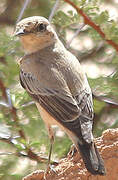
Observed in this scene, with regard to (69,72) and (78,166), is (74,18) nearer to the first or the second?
(69,72)

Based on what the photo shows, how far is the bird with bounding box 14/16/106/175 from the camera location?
16.0 ft

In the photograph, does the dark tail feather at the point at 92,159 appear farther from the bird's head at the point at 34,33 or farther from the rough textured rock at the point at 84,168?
the bird's head at the point at 34,33

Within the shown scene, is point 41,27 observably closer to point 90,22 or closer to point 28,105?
point 90,22

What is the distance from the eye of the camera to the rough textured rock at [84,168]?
15.8ft

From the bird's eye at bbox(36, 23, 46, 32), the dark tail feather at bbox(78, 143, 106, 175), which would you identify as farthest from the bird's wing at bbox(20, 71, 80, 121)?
the bird's eye at bbox(36, 23, 46, 32)

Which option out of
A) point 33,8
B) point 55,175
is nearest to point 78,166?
point 55,175

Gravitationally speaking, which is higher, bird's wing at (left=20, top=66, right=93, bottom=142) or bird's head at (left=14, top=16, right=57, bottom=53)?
bird's head at (left=14, top=16, right=57, bottom=53)

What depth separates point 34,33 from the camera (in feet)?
19.3

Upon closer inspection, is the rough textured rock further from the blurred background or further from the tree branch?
the tree branch

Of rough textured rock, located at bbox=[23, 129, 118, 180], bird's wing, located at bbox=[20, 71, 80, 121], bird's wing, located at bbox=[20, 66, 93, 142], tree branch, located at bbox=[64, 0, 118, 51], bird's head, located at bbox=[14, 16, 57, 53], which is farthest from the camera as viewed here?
tree branch, located at bbox=[64, 0, 118, 51]

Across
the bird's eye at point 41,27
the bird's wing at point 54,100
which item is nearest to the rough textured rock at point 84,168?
the bird's wing at point 54,100

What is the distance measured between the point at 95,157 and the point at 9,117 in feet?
Answer: 5.99

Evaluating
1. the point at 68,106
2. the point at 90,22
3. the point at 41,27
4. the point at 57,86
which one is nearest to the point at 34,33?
the point at 41,27

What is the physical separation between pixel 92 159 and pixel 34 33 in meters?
1.77
